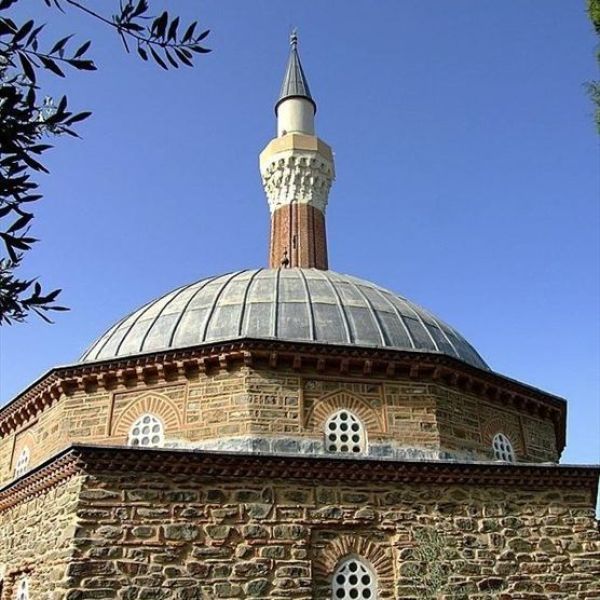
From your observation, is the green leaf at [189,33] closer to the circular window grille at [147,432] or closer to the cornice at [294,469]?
the cornice at [294,469]

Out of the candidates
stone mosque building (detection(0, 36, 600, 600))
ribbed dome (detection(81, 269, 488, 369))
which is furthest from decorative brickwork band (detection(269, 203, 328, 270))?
stone mosque building (detection(0, 36, 600, 600))

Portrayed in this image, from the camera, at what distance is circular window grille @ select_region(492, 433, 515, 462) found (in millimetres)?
10992

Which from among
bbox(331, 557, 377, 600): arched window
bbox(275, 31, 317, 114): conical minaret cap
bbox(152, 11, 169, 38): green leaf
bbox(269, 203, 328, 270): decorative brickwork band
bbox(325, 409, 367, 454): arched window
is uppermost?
bbox(275, 31, 317, 114): conical minaret cap

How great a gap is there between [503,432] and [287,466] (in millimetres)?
4221

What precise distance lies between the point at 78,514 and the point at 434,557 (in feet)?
13.9

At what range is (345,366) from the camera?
34.1 ft

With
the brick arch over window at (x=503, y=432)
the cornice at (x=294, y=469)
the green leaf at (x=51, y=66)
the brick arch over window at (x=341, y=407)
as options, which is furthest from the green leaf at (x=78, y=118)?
the brick arch over window at (x=503, y=432)

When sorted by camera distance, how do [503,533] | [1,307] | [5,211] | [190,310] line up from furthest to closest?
[190,310], [503,533], [1,307], [5,211]

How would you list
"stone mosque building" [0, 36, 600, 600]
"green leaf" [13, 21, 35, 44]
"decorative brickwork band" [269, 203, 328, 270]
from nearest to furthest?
"green leaf" [13, 21, 35, 44]
"stone mosque building" [0, 36, 600, 600]
"decorative brickwork band" [269, 203, 328, 270]

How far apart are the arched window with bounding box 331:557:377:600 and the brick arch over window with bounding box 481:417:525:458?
10.4ft

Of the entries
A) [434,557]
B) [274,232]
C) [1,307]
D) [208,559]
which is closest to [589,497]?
[434,557]

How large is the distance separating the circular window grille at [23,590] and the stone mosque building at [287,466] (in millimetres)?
29

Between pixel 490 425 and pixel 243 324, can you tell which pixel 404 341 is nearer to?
pixel 490 425

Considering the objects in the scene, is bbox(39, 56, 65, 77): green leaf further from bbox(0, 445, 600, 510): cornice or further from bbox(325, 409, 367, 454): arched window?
bbox(325, 409, 367, 454): arched window
